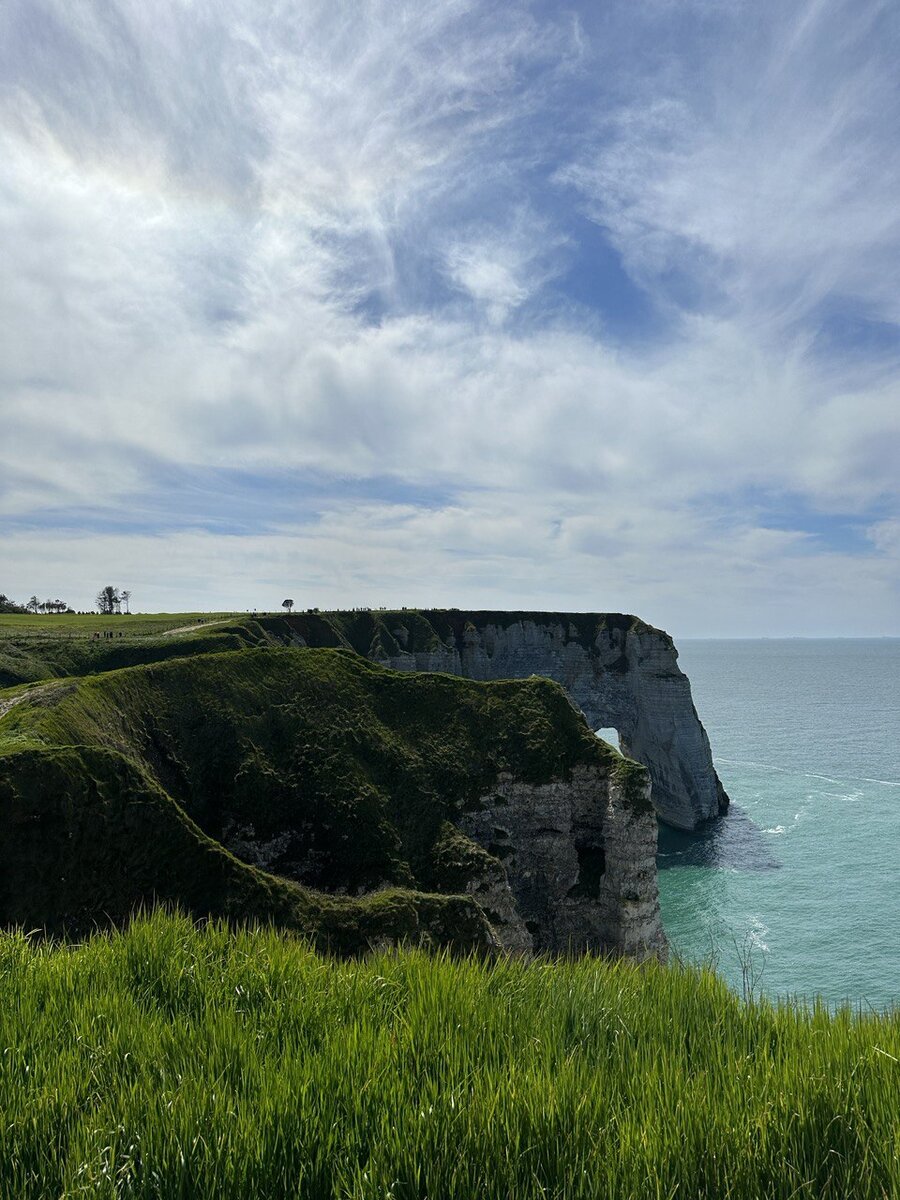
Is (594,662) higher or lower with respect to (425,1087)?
higher

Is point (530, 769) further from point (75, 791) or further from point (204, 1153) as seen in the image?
point (204, 1153)

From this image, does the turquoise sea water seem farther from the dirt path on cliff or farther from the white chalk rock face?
the dirt path on cliff

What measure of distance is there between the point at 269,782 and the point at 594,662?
8157cm

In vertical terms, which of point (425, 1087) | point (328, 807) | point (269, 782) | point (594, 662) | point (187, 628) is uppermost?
point (594, 662)

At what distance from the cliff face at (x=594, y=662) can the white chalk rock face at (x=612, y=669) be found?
6.6 inches

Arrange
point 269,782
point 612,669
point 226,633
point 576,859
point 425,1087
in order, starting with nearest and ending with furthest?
point 425,1087, point 269,782, point 576,859, point 226,633, point 612,669

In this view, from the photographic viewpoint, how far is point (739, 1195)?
5148 mm

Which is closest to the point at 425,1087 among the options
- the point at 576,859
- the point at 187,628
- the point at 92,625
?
the point at 576,859

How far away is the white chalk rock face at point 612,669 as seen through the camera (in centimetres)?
9944

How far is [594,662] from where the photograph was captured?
12019 cm

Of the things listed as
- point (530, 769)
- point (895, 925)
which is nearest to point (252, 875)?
point (530, 769)

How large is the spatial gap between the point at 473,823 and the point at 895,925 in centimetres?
3855

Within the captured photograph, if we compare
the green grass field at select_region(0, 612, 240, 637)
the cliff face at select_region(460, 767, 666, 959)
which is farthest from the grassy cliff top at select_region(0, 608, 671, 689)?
the cliff face at select_region(460, 767, 666, 959)

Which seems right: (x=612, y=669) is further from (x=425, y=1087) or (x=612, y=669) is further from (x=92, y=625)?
(x=425, y=1087)
